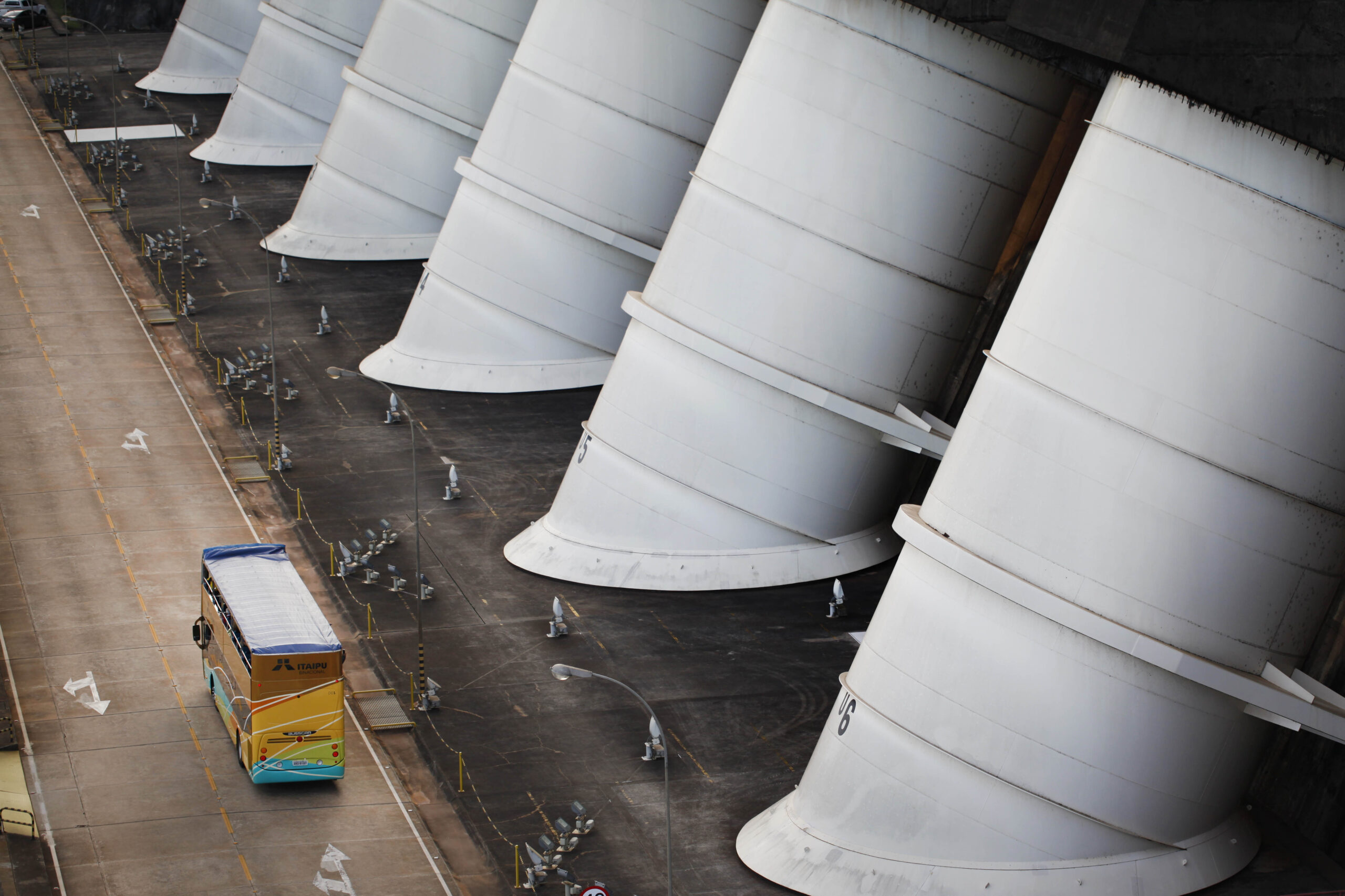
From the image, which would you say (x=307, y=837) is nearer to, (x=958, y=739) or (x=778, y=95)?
(x=958, y=739)

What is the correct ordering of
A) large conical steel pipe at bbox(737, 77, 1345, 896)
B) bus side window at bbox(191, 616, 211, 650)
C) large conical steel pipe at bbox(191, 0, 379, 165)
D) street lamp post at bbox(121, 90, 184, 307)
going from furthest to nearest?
1. large conical steel pipe at bbox(191, 0, 379, 165)
2. street lamp post at bbox(121, 90, 184, 307)
3. bus side window at bbox(191, 616, 211, 650)
4. large conical steel pipe at bbox(737, 77, 1345, 896)

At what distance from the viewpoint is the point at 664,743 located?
27.6 meters

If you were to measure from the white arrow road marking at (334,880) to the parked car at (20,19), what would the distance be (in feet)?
277

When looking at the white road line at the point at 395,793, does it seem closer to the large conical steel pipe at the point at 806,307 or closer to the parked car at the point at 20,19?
the large conical steel pipe at the point at 806,307

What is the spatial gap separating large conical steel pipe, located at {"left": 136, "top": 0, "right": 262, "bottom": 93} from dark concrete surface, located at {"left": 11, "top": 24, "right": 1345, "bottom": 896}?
33571 millimetres

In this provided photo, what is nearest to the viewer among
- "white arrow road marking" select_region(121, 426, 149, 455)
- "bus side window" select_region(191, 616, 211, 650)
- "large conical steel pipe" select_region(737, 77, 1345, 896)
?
"large conical steel pipe" select_region(737, 77, 1345, 896)

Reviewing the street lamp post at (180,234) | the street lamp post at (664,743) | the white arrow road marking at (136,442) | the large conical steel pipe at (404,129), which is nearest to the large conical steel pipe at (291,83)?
the street lamp post at (180,234)

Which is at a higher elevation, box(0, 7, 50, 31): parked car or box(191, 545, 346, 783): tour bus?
box(0, 7, 50, 31): parked car

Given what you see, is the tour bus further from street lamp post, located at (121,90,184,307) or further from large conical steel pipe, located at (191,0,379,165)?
large conical steel pipe, located at (191,0,379,165)

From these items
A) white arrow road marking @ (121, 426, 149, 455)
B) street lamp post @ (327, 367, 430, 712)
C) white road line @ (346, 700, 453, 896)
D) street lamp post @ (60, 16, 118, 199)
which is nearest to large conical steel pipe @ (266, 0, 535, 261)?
street lamp post @ (60, 16, 118, 199)

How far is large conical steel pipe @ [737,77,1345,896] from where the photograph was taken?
29891 millimetres

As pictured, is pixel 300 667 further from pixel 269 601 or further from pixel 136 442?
pixel 136 442

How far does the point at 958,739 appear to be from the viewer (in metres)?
32.2

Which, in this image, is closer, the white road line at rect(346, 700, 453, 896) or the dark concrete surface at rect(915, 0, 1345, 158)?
the dark concrete surface at rect(915, 0, 1345, 158)
